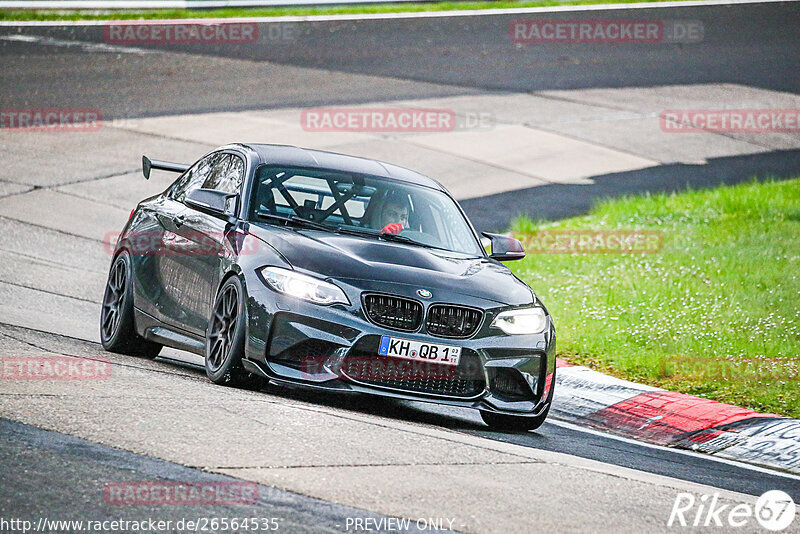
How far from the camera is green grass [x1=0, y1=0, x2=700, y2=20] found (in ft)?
98.5

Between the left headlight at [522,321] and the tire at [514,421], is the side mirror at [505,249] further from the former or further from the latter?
the tire at [514,421]

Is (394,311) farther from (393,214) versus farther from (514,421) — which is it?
(393,214)

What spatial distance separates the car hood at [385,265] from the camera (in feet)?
25.9

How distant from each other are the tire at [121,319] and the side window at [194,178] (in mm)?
611

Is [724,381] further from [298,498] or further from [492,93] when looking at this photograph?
[492,93]

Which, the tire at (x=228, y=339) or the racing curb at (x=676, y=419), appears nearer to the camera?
the tire at (x=228, y=339)

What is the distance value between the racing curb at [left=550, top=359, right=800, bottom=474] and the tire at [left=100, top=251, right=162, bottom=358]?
314 centimetres

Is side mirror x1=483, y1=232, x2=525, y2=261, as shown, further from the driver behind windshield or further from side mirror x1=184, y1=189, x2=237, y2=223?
side mirror x1=184, y1=189, x2=237, y2=223

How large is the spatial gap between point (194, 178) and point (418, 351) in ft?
10.1

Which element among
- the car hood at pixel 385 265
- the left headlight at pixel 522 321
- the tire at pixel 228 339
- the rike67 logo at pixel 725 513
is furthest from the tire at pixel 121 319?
the rike67 logo at pixel 725 513

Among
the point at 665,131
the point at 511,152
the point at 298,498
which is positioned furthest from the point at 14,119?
the point at 298,498

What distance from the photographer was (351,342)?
768 centimetres

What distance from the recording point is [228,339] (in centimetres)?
815

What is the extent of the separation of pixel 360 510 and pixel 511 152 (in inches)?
638
